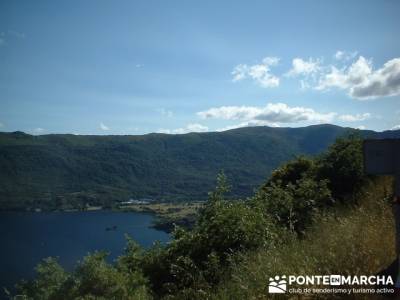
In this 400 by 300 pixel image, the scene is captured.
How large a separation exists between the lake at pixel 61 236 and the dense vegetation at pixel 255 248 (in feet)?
174

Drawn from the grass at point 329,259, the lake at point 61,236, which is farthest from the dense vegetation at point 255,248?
the lake at point 61,236

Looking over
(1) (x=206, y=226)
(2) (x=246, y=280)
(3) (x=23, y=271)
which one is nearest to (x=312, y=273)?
(2) (x=246, y=280)

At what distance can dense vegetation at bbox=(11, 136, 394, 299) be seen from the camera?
467cm

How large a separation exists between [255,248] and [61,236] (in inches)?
4880

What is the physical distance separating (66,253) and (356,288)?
95428 millimetres

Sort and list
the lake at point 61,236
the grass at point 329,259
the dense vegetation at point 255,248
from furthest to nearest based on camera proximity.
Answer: the lake at point 61,236 → the dense vegetation at point 255,248 → the grass at point 329,259

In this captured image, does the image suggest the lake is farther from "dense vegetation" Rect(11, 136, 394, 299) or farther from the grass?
the grass

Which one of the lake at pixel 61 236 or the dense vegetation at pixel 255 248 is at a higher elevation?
the dense vegetation at pixel 255 248

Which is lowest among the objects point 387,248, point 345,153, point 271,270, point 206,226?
point 206,226

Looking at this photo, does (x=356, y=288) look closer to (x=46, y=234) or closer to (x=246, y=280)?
(x=246, y=280)

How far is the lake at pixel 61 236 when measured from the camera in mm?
80025

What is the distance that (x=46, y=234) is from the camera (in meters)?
125

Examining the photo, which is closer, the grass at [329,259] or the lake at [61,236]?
the grass at [329,259]

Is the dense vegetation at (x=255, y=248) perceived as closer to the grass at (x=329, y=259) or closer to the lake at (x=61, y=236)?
the grass at (x=329, y=259)
